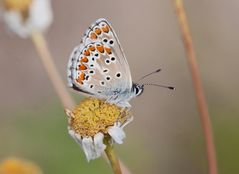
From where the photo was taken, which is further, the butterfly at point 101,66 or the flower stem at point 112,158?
the butterfly at point 101,66

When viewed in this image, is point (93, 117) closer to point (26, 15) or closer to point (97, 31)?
point (97, 31)

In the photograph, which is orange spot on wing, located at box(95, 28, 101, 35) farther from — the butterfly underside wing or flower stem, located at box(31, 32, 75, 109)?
flower stem, located at box(31, 32, 75, 109)

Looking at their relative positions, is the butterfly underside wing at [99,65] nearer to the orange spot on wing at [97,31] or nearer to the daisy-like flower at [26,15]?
the orange spot on wing at [97,31]

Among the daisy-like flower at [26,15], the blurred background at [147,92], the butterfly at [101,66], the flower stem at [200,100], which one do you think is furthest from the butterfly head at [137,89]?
the blurred background at [147,92]

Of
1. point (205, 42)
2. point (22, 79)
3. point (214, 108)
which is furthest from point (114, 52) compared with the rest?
point (22, 79)

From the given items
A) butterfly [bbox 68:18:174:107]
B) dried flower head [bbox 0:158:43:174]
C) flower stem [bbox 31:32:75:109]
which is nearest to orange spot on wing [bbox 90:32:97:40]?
butterfly [bbox 68:18:174:107]

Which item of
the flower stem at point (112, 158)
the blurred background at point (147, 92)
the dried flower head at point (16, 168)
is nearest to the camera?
the flower stem at point (112, 158)

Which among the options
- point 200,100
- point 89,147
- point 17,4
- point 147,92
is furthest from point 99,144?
point 147,92
